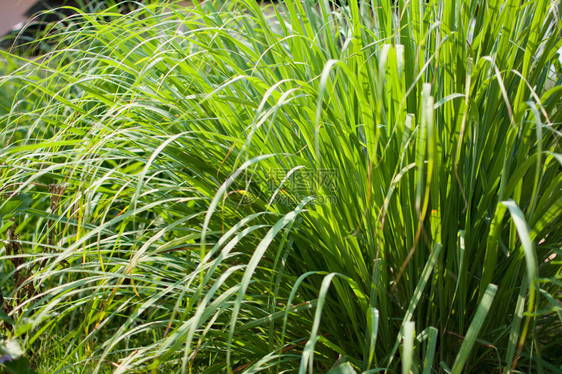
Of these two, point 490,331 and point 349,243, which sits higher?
point 349,243

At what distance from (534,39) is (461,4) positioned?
0.19m

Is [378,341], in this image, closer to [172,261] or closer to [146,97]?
[172,261]

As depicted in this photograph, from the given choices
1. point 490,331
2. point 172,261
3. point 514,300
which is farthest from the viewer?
point 172,261

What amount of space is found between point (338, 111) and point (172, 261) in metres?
0.60

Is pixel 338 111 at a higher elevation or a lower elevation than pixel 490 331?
higher

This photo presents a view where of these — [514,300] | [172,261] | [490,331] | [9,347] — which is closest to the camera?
[9,347]

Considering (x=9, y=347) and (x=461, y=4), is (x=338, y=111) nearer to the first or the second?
(x=461, y=4)

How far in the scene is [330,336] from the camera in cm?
133

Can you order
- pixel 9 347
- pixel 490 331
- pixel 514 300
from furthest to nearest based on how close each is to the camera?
pixel 514 300 → pixel 490 331 → pixel 9 347

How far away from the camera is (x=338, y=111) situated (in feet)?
4.18

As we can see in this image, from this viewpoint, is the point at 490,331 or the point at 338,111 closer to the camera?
the point at 490,331

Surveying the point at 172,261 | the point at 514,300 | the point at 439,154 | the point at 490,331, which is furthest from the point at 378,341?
the point at 172,261

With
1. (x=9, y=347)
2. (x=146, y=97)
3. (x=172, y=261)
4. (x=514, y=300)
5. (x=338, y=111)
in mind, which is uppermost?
(x=146, y=97)

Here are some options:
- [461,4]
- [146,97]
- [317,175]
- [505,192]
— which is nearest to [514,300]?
[505,192]
